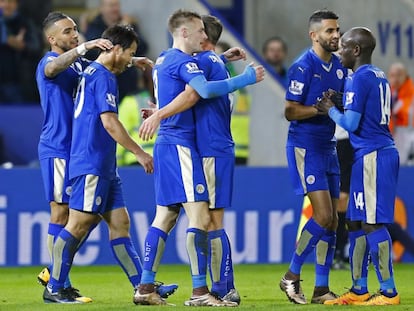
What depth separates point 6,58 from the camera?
16406mm

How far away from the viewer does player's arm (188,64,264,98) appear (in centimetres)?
955

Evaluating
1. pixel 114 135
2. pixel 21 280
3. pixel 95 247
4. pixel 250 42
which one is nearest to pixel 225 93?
pixel 114 135

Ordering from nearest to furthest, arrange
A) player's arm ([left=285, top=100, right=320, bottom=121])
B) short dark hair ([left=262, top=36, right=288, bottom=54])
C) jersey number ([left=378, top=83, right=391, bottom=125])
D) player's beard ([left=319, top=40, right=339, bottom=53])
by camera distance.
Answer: jersey number ([left=378, top=83, right=391, bottom=125]), player's arm ([left=285, top=100, right=320, bottom=121]), player's beard ([left=319, top=40, right=339, bottom=53]), short dark hair ([left=262, top=36, right=288, bottom=54])

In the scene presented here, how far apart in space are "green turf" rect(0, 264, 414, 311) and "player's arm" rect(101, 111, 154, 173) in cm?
105

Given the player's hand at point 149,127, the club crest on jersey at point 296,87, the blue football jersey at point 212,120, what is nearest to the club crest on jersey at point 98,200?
the player's hand at point 149,127

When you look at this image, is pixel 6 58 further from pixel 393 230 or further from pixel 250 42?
pixel 393 230

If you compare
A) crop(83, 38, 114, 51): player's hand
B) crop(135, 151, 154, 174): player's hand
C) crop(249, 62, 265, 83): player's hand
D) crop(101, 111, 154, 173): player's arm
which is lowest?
crop(135, 151, 154, 174): player's hand

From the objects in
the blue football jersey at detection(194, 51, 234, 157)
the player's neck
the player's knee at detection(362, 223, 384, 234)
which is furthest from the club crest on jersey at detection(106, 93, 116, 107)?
the player's knee at detection(362, 223, 384, 234)

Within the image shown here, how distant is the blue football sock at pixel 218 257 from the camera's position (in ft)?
32.3

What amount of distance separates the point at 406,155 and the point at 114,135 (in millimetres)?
7290

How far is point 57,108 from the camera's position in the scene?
34.7 ft

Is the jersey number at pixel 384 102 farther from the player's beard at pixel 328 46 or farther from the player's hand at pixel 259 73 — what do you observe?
the player's hand at pixel 259 73

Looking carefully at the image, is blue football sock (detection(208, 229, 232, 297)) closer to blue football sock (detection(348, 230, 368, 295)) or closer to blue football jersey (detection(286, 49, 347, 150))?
blue football sock (detection(348, 230, 368, 295))

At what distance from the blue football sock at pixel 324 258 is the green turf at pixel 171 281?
1.04ft
